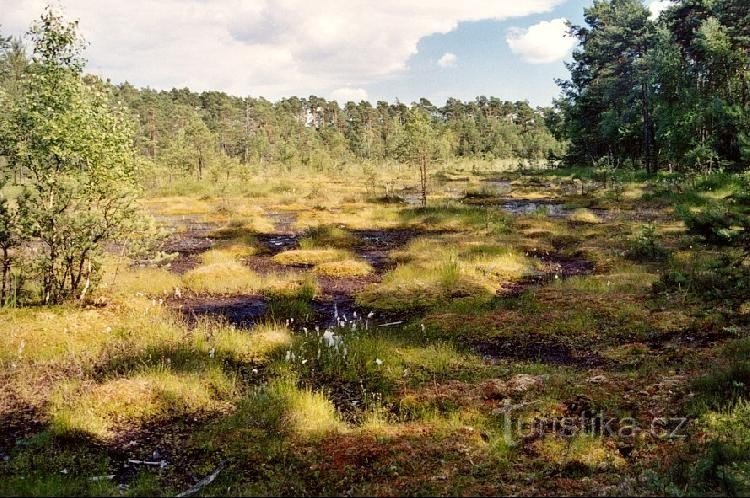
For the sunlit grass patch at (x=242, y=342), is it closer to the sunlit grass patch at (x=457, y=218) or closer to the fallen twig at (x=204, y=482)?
the fallen twig at (x=204, y=482)

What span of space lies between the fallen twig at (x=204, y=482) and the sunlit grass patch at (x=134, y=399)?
188cm

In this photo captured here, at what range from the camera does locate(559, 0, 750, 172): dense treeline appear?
35.1m

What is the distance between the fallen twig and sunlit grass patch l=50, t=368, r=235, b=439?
6.16ft

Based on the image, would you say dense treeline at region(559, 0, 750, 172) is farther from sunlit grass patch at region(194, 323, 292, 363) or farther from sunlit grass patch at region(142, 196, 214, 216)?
sunlit grass patch at region(142, 196, 214, 216)

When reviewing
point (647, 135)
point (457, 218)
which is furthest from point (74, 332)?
point (647, 135)

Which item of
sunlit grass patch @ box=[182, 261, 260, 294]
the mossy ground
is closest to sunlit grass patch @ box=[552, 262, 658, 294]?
the mossy ground

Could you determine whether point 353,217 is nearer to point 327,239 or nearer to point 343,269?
point 327,239

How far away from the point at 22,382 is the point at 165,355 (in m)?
2.22

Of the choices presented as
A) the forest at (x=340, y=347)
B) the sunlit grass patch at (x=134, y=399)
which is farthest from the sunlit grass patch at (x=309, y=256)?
the sunlit grass patch at (x=134, y=399)

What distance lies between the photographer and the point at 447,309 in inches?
538

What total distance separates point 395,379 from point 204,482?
12.9 ft

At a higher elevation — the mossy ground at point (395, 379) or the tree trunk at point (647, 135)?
the tree trunk at point (647, 135)

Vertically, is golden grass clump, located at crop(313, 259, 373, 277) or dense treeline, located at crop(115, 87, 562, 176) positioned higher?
dense treeline, located at crop(115, 87, 562, 176)

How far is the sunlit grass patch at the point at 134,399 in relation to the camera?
24.5 feet
